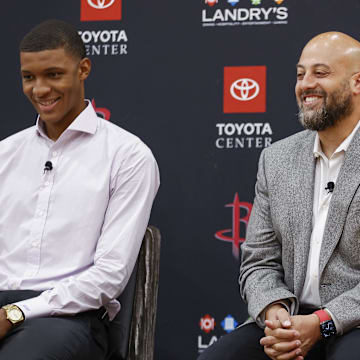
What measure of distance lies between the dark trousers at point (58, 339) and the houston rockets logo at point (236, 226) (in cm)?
111

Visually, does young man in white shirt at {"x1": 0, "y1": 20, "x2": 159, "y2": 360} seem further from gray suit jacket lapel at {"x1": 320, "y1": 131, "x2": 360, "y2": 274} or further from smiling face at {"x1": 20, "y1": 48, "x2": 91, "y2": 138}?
gray suit jacket lapel at {"x1": 320, "y1": 131, "x2": 360, "y2": 274}

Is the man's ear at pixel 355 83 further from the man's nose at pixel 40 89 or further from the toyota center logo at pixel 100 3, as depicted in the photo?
the toyota center logo at pixel 100 3

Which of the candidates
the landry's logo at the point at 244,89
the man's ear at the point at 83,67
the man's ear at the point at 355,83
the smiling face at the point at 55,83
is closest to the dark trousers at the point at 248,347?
the man's ear at the point at 355,83

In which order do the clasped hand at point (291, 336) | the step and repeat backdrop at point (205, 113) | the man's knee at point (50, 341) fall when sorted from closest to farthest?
the man's knee at point (50, 341)
the clasped hand at point (291, 336)
the step and repeat backdrop at point (205, 113)

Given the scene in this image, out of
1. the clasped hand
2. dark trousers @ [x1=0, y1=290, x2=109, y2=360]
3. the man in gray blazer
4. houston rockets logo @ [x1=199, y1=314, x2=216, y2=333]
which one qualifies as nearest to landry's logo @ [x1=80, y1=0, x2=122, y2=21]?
the man in gray blazer

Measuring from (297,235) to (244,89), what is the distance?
1.17 meters

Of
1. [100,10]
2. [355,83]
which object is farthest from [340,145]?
[100,10]

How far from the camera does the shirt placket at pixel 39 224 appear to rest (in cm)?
265

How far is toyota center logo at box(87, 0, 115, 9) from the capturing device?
3.67m

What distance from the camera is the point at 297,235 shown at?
253 centimetres

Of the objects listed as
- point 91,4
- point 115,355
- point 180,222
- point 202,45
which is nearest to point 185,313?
point 180,222

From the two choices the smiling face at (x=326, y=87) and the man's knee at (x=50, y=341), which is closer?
the man's knee at (x=50, y=341)

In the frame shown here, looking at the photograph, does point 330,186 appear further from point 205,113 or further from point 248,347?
point 205,113

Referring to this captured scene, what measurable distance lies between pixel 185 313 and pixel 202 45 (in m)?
1.34
